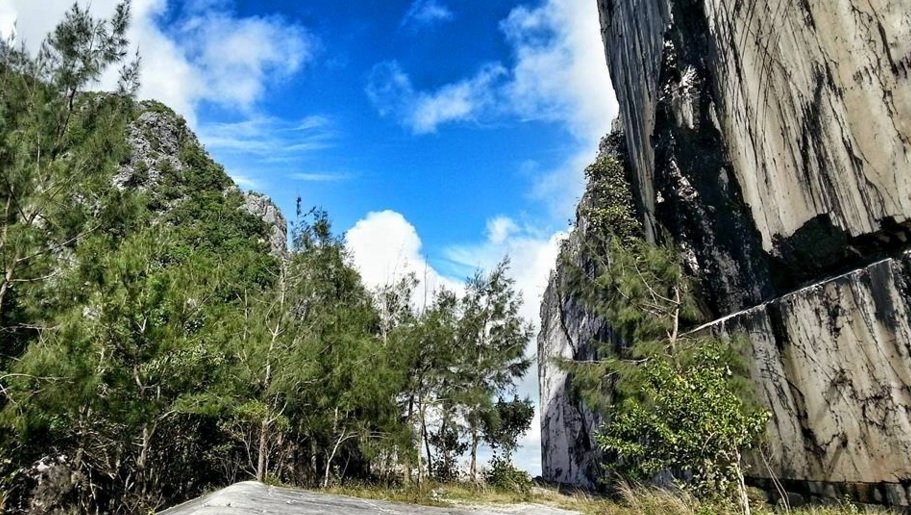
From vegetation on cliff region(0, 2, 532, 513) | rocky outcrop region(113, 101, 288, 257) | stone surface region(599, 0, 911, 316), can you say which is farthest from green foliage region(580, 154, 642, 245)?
rocky outcrop region(113, 101, 288, 257)

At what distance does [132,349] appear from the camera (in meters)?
10.2

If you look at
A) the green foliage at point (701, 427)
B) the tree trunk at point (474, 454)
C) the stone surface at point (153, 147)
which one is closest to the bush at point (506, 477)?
the tree trunk at point (474, 454)

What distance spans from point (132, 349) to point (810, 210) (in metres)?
13.8

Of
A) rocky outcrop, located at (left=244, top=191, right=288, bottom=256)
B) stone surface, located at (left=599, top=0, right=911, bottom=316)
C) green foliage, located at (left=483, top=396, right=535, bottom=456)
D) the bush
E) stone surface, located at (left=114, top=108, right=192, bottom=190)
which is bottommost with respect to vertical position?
the bush

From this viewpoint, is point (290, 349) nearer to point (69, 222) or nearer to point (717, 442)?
point (69, 222)

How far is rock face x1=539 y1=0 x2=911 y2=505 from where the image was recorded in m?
10.2

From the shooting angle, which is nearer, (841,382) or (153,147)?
(841,382)

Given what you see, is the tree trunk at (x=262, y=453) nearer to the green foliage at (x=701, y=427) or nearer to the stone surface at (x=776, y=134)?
the green foliage at (x=701, y=427)

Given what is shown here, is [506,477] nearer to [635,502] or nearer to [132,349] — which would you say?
[635,502]

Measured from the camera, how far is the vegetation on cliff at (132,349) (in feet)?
28.3

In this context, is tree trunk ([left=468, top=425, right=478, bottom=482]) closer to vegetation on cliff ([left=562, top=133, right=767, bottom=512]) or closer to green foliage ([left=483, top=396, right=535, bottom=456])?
green foliage ([left=483, top=396, right=535, bottom=456])

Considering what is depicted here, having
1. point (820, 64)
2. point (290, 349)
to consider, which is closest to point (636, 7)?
point (820, 64)

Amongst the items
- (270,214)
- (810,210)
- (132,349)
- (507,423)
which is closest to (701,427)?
(810,210)

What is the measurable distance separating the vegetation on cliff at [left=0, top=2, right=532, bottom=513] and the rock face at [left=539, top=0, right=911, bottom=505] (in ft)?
36.5
